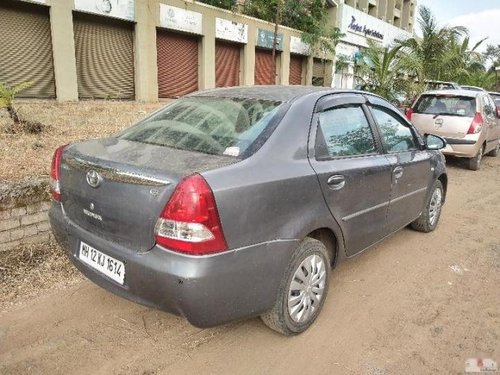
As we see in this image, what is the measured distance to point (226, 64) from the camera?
1695 cm

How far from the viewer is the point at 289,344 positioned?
2.64 m

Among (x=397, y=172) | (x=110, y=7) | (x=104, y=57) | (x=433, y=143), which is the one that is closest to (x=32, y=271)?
(x=397, y=172)

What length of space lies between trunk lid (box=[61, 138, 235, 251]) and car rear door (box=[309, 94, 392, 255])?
2.55 ft

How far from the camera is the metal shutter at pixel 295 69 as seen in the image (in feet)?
67.7

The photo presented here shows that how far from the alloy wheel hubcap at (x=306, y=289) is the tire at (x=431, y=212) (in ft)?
7.19

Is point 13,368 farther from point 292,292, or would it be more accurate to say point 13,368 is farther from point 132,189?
point 292,292

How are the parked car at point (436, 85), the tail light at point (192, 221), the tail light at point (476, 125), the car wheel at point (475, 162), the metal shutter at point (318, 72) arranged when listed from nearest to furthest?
the tail light at point (192, 221), the tail light at point (476, 125), the car wheel at point (475, 162), the parked car at point (436, 85), the metal shutter at point (318, 72)

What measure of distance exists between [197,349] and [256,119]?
59.6 inches

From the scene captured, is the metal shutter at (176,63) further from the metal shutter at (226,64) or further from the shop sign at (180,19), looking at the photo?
the metal shutter at (226,64)

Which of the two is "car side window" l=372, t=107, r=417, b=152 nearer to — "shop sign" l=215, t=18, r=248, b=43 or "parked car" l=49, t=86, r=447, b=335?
"parked car" l=49, t=86, r=447, b=335

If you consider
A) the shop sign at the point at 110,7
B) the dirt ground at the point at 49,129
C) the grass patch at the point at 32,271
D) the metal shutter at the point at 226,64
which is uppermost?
the shop sign at the point at 110,7

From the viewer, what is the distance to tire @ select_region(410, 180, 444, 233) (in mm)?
4543

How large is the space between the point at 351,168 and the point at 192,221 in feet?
4.59

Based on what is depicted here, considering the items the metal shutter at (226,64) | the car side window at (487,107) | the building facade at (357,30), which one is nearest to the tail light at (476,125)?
the car side window at (487,107)
